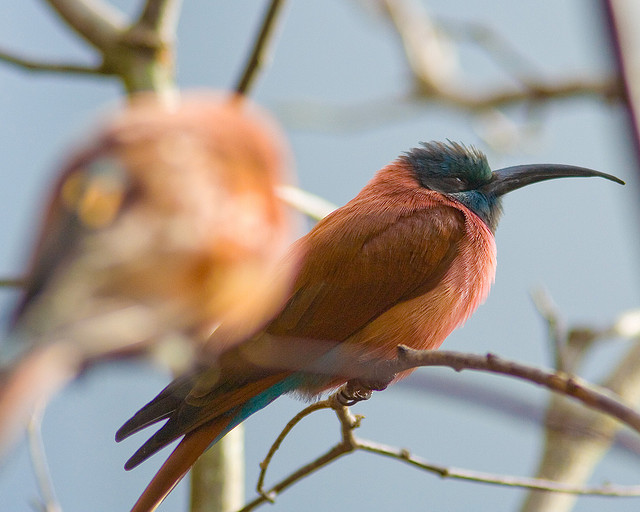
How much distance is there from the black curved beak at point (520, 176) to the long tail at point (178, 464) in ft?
3.50

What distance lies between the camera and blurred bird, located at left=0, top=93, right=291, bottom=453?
1.78m

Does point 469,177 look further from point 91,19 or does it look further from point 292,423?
point 91,19

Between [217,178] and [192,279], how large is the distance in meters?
0.55

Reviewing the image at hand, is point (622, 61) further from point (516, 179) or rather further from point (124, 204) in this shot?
point (124, 204)

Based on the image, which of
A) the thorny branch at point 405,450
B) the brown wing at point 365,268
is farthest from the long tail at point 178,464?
the brown wing at point 365,268

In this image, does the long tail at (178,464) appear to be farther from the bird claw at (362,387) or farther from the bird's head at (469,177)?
the bird's head at (469,177)

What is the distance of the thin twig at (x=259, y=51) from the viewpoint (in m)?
2.65

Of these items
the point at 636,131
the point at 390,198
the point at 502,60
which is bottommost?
the point at 390,198

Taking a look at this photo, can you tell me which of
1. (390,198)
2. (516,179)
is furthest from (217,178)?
(516,179)

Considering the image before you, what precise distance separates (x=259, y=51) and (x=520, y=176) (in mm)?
1010

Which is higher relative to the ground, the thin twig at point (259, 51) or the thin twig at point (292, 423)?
the thin twig at point (259, 51)

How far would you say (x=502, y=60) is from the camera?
390 cm

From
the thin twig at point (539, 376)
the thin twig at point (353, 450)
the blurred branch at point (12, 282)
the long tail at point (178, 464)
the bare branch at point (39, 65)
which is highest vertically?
the bare branch at point (39, 65)

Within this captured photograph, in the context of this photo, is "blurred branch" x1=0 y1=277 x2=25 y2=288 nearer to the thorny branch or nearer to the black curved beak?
the thorny branch
